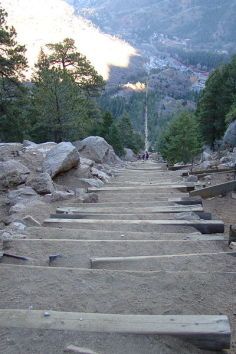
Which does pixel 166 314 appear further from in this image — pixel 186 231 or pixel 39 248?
pixel 186 231

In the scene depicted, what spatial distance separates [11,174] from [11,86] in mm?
15625

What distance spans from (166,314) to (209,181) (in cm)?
934

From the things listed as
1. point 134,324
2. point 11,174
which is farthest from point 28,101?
point 134,324

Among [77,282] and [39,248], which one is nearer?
[77,282]

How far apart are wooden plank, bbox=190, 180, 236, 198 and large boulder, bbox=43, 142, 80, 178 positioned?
397 centimetres

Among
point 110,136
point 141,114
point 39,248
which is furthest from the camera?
point 141,114

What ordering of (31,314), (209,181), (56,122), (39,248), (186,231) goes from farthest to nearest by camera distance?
(56,122)
(209,181)
(186,231)
(39,248)
(31,314)

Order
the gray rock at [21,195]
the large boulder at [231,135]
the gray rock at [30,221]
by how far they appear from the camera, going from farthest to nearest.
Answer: the large boulder at [231,135] < the gray rock at [21,195] < the gray rock at [30,221]

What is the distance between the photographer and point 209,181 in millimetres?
12648

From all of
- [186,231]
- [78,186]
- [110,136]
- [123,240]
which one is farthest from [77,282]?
[110,136]

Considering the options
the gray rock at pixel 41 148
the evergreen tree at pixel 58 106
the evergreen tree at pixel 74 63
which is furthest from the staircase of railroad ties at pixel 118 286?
the evergreen tree at pixel 74 63

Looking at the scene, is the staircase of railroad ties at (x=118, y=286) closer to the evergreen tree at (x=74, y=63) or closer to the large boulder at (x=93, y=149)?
the large boulder at (x=93, y=149)

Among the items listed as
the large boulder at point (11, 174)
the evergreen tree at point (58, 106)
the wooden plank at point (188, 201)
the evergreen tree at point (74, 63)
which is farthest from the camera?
the evergreen tree at point (74, 63)

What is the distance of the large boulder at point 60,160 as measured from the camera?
11.7 metres
